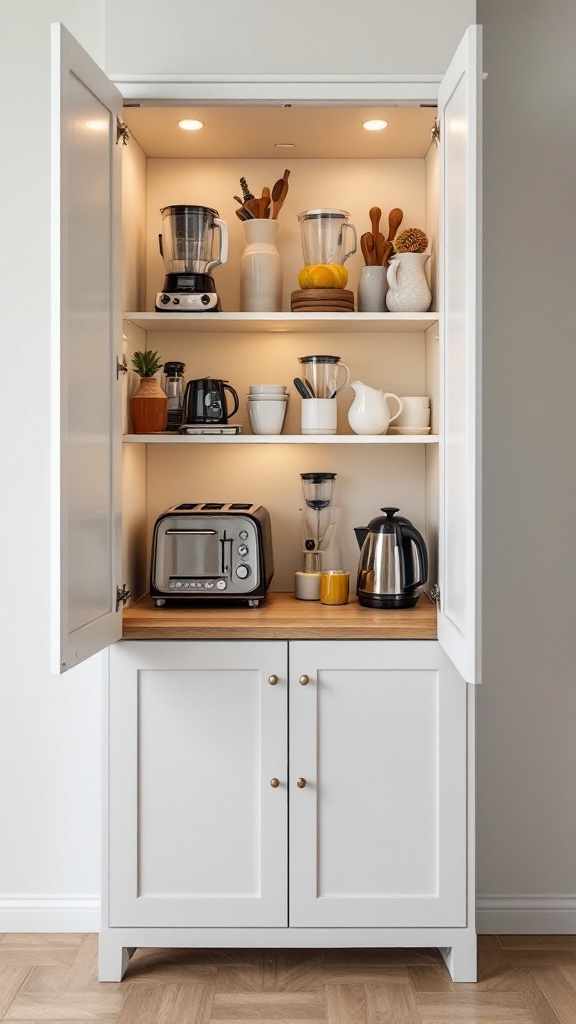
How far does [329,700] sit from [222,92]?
1.49 m

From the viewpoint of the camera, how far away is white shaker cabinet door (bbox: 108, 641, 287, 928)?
6.99 feet

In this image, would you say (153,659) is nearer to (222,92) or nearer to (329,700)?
(329,700)

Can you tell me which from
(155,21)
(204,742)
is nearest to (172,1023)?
(204,742)

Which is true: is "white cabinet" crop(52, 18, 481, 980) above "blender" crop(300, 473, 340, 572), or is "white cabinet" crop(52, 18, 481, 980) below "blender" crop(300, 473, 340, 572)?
below

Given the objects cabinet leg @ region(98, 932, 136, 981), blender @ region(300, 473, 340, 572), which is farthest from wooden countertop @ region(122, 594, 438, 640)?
cabinet leg @ region(98, 932, 136, 981)

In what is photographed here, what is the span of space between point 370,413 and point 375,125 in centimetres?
74

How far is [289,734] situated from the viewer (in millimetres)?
2129

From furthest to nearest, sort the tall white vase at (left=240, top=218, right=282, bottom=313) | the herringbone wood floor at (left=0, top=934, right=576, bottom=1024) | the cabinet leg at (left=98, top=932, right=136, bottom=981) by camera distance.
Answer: the tall white vase at (left=240, top=218, right=282, bottom=313)
the cabinet leg at (left=98, top=932, right=136, bottom=981)
the herringbone wood floor at (left=0, top=934, right=576, bottom=1024)

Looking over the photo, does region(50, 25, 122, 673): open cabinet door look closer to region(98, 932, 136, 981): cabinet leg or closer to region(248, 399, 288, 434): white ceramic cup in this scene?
region(248, 399, 288, 434): white ceramic cup

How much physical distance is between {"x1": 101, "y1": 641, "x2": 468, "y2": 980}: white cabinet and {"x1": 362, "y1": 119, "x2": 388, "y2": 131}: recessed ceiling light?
1.32 meters

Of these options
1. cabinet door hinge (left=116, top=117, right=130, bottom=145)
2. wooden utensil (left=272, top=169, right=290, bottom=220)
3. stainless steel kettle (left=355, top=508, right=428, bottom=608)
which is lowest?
stainless steel kettle (left=355, top=508, right=428, bottom=608)

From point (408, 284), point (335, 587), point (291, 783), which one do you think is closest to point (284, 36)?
point (408, 284)

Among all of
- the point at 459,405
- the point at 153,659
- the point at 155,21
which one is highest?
the point at 155,21

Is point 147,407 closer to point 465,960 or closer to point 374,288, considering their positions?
point 374,288
